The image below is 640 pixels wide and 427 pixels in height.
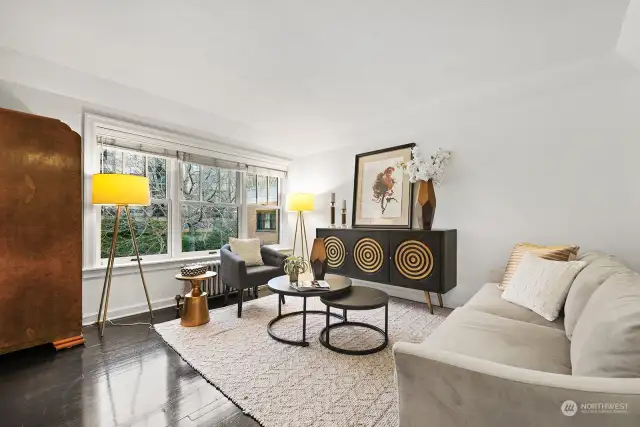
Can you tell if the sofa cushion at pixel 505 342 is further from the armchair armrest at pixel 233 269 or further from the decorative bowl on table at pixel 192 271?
the decorative bowl on table at pixel 192 271

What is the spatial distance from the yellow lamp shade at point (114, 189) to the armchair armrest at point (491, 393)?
2.75m

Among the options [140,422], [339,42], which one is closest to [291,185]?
[339,42]

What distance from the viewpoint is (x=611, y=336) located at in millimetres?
838

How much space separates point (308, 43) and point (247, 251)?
2.47 metres

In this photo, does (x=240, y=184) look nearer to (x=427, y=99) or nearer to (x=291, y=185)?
(x=291, y=185)

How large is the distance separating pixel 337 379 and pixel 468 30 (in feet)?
8.31

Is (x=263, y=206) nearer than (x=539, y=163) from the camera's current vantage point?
No

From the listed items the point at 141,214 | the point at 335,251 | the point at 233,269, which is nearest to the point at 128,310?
the point at 141,214

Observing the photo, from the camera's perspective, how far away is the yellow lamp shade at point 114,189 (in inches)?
102

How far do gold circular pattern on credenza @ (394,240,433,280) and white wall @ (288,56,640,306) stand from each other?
0.53m

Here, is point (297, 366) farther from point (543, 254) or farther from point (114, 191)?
point (114, 191)

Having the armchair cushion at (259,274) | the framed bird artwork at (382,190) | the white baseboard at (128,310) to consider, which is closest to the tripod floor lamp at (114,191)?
the white baseboard at (128,310)

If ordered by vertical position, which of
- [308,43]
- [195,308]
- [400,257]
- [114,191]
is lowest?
[195,308]

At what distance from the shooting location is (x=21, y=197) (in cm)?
211
